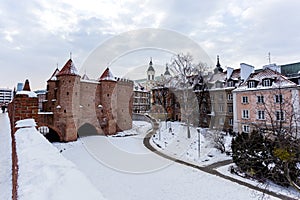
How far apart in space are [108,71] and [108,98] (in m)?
3.27

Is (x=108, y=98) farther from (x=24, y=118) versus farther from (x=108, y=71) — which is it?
(x=24, y=118)

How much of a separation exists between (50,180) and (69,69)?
18.8m

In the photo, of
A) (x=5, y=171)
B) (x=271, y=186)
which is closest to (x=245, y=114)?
(x=271, y=186)

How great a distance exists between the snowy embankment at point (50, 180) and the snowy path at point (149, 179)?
7467 millimetres

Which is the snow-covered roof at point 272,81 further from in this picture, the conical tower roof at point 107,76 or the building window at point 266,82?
the conical tower roof at point 107,76

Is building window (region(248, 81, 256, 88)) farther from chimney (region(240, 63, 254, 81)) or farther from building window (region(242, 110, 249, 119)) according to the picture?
building window (region(242, 110, 249, 119))

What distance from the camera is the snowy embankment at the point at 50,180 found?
126cm

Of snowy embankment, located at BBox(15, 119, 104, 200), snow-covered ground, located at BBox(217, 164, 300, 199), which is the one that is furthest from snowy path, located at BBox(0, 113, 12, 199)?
snow-covered ground, located at BBox(217, 164, 300, 199)

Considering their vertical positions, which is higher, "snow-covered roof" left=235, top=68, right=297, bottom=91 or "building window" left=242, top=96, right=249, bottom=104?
"snow-covered roof" left=235, top=68, right=297, bottom=91

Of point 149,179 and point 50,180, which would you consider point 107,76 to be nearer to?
point 149,179

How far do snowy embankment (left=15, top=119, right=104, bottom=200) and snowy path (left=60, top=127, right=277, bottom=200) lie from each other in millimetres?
7467

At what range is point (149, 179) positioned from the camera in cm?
1038

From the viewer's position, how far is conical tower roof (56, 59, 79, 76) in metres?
18.4

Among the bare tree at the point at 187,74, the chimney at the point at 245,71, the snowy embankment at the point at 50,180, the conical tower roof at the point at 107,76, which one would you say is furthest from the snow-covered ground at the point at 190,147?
the snowy embankment at the point at 50,180
